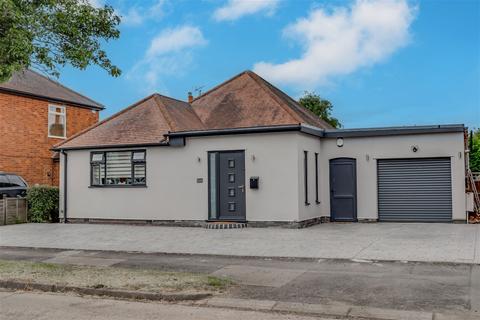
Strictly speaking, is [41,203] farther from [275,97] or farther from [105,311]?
[105,311]

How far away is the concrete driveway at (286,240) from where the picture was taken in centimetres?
1119

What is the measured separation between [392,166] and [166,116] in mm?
8168

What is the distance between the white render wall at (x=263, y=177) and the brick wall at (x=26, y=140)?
6.30 metres

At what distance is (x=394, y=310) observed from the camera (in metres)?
6.70

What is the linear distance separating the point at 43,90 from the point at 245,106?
10998mm

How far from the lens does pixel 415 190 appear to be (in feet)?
58.5

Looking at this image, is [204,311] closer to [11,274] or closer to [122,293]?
[122,293]

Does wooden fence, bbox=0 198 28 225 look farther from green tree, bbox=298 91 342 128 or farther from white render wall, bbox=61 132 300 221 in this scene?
green tree, bbox=298 91 342 128

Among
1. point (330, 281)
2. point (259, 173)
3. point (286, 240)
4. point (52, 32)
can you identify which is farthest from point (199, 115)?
point (330, 281)

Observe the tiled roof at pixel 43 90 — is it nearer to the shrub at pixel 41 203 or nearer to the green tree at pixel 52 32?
the shrub at pixel 41 203

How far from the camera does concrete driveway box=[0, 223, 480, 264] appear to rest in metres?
11.2

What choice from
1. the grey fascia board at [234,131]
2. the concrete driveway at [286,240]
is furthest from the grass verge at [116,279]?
the grey fascia board at [234,131]

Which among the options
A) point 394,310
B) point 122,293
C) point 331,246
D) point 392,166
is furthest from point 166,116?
point 394,310

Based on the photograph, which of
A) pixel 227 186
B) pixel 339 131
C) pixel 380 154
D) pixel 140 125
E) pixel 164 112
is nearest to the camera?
pixel 227 186
